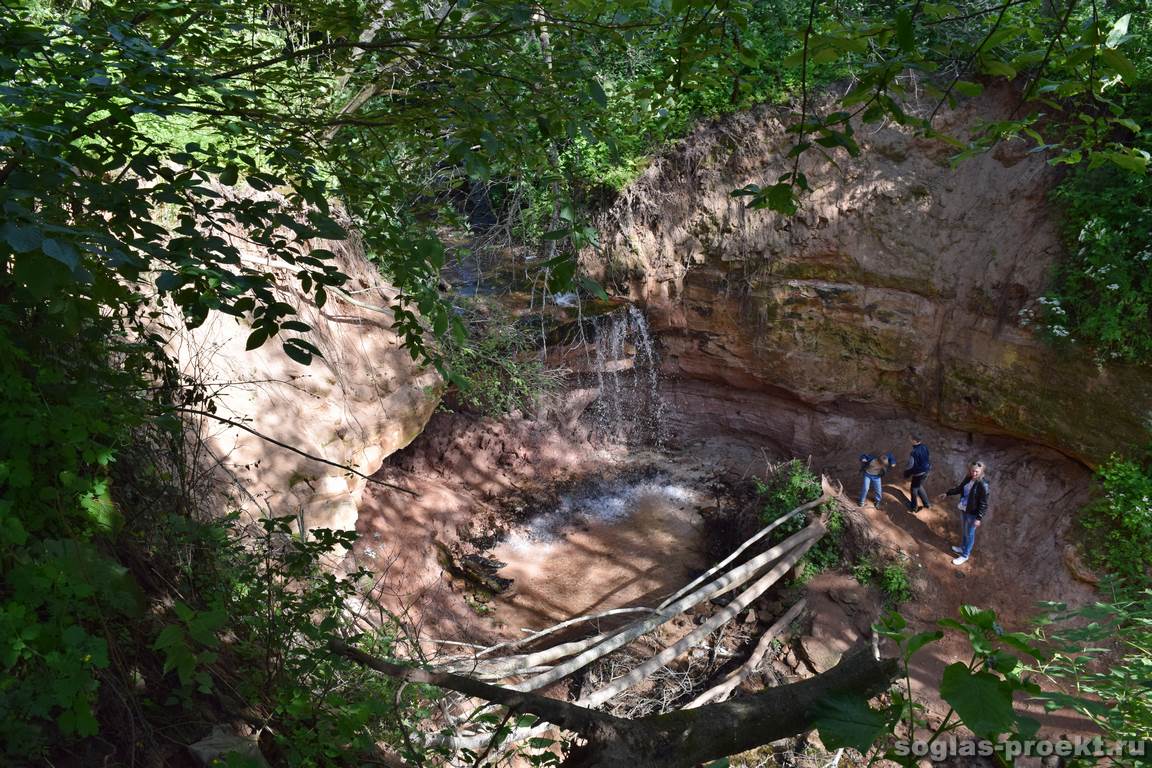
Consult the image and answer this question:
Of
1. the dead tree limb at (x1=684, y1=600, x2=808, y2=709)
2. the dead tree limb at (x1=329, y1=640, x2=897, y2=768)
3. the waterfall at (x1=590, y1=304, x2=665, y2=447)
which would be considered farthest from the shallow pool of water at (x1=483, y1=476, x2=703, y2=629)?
the dead tree limb at (x1=329, y1=640, x2=897, y2=768)

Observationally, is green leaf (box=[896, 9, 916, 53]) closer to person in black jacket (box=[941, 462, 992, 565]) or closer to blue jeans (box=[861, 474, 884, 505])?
person in black jacket (box=[941, 462, 992, 565])

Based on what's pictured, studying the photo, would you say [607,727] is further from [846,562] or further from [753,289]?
[753,289]

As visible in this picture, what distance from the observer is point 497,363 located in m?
9.09

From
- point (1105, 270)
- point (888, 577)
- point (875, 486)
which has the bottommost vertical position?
point (888, 577)

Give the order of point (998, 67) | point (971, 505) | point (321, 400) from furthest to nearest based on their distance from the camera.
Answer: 1. point (971, 505)
2. point (321, 400)
3. point (998, 67)

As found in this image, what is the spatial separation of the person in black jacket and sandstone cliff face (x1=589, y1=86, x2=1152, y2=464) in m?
1.41

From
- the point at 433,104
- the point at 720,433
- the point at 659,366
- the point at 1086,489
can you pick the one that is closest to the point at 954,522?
the point at 1086,489

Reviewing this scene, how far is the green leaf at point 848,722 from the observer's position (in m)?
1.61

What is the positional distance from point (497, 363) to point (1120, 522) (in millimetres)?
7530

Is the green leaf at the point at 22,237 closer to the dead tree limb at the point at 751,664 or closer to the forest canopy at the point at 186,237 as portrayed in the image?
the forest canopy at the point at 186,237

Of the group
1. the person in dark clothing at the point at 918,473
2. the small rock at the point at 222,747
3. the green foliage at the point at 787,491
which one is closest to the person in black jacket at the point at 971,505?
the person in dark clothing at the point at 918,473

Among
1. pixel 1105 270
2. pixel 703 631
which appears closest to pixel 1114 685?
pixel 703 631

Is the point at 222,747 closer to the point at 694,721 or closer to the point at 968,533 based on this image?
the point at 694,721

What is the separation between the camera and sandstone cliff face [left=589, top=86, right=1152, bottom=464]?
28.0 ft
